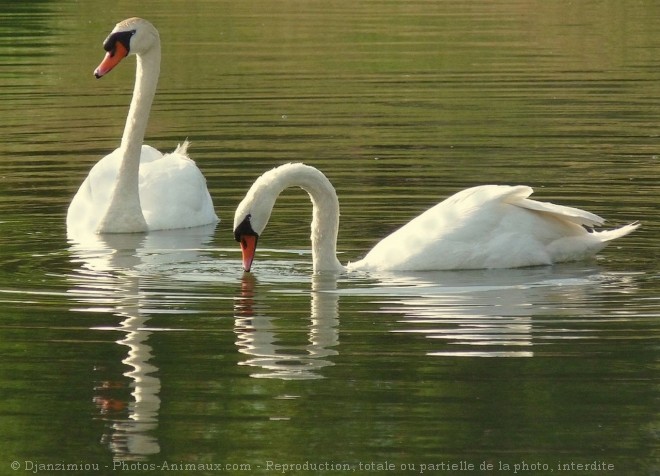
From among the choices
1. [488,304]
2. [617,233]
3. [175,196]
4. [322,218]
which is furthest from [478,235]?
[175,196]

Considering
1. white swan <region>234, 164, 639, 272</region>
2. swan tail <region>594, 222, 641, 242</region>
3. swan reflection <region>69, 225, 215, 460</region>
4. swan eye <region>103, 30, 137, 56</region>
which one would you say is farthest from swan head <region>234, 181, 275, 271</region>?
swan eye <region>103, 30, 137, 56</region>

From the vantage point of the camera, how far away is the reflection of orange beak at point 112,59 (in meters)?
14.4

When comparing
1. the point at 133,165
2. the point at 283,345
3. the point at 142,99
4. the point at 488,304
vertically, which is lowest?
the point at 283,345

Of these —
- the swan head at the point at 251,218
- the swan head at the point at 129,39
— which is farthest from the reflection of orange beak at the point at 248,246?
the swan head at the point at 129,39

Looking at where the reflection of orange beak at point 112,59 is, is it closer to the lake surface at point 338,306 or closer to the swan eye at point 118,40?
the swan eye at point 118,40

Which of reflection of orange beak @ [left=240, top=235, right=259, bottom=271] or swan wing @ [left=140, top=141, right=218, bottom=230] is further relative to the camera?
swan wing @ [left=140, top=141, right=218, bottom=230]

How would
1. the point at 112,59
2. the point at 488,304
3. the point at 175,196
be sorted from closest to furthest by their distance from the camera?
1. the point at 488,304
2. the point at 112,59
3. the point at 175,196

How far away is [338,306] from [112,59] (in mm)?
4762

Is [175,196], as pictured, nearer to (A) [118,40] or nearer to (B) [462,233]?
(A) [118,40]

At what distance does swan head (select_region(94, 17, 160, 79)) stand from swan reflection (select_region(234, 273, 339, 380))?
13.6ft

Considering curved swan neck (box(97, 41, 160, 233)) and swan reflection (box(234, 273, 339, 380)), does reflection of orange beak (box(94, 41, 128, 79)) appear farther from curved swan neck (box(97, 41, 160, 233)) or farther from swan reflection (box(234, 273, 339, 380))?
swan reflection (box(234, 273, 339, 380))

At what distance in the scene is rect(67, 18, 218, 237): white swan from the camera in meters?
14.7

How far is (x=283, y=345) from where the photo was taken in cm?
967

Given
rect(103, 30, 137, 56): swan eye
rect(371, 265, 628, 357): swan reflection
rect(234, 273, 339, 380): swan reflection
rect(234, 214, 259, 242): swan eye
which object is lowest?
rect(234, 273, 339, 380): swan reflection
